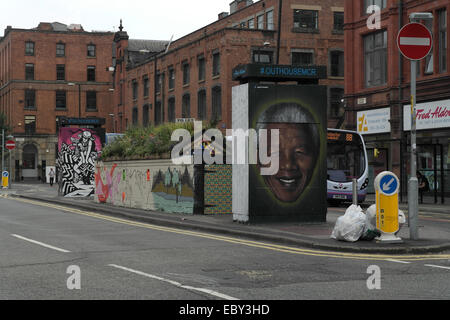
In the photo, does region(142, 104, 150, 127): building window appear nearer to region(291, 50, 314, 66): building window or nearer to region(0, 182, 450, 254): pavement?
region(291, 50, 314, 66): building window

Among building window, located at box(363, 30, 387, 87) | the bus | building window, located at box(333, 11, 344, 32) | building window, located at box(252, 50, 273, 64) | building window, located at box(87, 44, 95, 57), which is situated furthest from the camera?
building window, located at box(87, 44, 95, 57)

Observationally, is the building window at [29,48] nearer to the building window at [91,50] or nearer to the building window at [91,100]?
the building window at [91,50]

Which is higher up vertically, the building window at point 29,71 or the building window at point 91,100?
the building window at point 29,71

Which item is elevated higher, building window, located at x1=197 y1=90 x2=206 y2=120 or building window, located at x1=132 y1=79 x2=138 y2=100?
building window, located at x1=132 y1=79 x2=138 y2=100

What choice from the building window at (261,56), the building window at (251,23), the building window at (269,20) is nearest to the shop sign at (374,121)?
the building window at (261,56)

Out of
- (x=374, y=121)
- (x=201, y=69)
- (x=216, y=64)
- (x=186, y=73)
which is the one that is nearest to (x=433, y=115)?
(x=374, y=121)

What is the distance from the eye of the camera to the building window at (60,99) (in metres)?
89.1

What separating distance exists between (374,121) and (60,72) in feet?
206

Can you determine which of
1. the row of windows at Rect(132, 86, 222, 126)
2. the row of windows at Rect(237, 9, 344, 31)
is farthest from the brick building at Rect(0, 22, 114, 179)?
the row of windows at Rect(237, 9, 344, 31)

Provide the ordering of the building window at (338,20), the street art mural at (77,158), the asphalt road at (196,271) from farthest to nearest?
1. the building window at (338,20)
2. the street art mural at (77,158)
3. the asphalt road at (196,271)

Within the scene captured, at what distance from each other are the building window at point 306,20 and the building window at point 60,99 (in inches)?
1844

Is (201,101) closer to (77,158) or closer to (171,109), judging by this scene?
(171,109)

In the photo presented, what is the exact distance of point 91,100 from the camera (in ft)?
300

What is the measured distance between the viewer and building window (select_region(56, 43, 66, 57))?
89.1 meters
